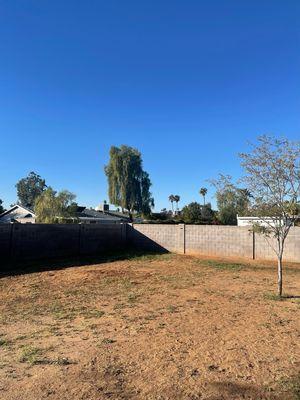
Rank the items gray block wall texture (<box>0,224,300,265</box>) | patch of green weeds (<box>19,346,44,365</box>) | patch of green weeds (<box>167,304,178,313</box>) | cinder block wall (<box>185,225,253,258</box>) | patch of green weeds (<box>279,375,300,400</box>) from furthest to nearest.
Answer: cinder block wall (<box>185,225,253,258</box>) → gray block wall texture (<box>0,224,300,265</box>) → patch of green weeds (<box>167,304,178,313</box>) → patch of green weeds (<box>19,346,44,365</box>) → patch of green weeds (<box>279,375,300,400</box>)

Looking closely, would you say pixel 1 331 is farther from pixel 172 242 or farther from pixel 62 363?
pixel 172 242

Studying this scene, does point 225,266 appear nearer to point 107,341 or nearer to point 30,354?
point 107,341

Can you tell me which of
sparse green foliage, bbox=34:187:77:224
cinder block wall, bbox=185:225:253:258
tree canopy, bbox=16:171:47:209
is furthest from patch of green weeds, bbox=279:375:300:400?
tree canopy, bbox=16:171:47:209

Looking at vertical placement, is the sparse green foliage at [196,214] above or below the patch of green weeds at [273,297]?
above

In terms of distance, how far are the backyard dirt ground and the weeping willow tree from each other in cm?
3532

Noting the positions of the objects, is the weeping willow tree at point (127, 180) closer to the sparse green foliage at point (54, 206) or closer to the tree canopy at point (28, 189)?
the sparse green foliage at point (54, 206)

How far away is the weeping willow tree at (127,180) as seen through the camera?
46219 millimetres

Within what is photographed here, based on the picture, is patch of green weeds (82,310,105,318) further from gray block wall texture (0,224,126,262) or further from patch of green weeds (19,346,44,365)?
gray block wall texture (0,224,126,262)

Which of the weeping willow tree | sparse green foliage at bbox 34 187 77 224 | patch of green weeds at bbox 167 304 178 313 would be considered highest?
the weeping willow tree

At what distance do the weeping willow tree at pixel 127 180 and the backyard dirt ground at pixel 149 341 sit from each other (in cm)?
3532

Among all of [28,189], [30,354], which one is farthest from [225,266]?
[28,189]

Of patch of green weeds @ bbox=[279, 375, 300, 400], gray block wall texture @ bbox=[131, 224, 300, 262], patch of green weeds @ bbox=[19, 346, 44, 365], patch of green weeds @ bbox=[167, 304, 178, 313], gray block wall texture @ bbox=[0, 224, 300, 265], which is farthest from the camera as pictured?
gray block wall texture @ bbox=[131, 224, 300, 262]

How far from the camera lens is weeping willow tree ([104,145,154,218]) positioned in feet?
152

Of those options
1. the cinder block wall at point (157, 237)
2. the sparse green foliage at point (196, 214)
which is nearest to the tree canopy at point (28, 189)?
the sparse green foliage at point (196, 214)
